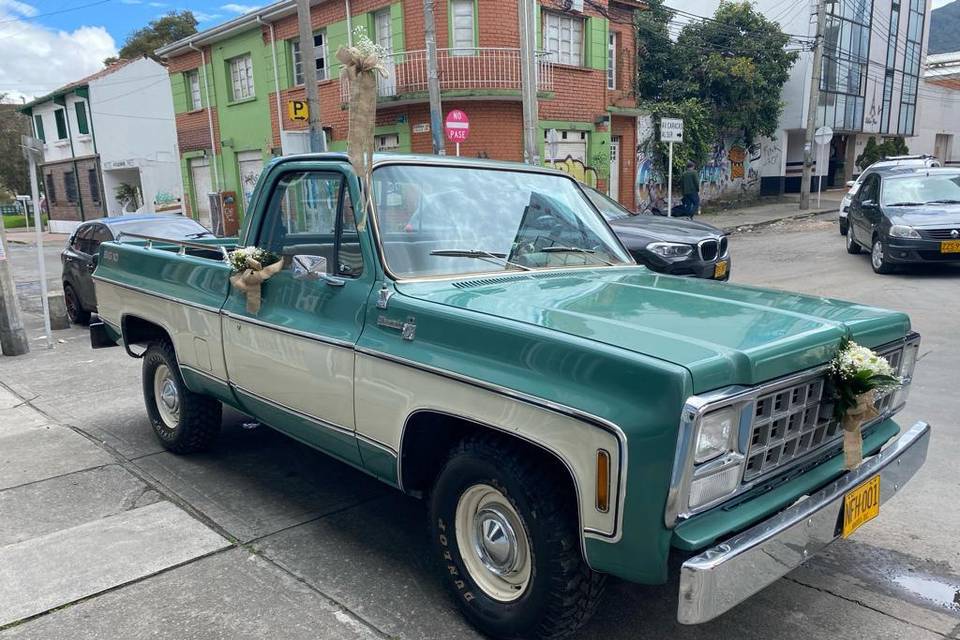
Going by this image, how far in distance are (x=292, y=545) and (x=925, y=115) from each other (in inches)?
1916

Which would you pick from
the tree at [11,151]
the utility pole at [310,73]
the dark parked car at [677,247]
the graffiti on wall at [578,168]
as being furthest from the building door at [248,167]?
the tree at [11,151]

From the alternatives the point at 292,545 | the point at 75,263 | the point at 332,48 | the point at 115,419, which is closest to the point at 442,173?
the point at 292,545

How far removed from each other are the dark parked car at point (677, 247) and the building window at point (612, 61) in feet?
44.0

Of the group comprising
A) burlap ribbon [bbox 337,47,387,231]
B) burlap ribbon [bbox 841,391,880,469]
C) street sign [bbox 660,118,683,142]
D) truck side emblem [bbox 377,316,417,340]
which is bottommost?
burlap ribbon [bbox 841,391,880,469]

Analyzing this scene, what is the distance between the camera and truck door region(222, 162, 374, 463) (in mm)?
3320

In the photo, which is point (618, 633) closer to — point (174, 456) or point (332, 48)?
point (174, 456)

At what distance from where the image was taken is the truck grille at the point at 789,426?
2.40 meters

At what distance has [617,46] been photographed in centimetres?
2125

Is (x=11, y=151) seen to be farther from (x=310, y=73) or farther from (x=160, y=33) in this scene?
(x=310, y=73)

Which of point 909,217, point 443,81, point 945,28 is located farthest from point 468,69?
point 945,28

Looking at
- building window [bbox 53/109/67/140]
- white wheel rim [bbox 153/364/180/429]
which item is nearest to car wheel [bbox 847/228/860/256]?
white wheel rim [bbox 153/364/180/429]

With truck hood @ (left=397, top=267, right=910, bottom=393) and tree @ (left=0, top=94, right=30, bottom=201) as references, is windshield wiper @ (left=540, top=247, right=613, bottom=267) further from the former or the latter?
tree @ (left=0, top=94, right=30, bottom=201)

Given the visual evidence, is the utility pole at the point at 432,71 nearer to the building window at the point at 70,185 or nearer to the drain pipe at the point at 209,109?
the drain pipe at the point at 209,109

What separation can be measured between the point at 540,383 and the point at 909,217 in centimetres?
1036
